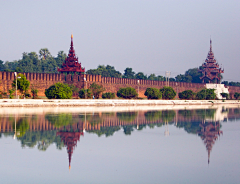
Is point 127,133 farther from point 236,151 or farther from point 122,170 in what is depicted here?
point 122,170

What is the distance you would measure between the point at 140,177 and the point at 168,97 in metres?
50.7

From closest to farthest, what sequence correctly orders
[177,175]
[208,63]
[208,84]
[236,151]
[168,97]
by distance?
[177,175] → [236,151] → [168,97] → [208,84] → [208,63]

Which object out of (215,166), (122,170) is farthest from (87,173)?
(215,166)

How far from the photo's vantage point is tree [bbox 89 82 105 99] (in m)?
53.1

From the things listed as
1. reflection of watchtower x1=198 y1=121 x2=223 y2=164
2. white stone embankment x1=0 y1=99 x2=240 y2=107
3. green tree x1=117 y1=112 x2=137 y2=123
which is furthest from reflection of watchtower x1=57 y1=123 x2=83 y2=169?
white stone embankment x1=0 y1=99 x2=240 y2=107

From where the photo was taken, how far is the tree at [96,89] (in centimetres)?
5306

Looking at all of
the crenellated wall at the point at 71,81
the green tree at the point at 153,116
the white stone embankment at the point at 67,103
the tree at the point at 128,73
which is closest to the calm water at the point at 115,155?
the green tree at the point at 153,116

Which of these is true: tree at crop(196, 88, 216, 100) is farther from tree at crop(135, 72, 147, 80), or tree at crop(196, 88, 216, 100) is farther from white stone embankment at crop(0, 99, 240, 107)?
tree at crop(135, 72, 147, 80)

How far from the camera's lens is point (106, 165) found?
31.0 feet

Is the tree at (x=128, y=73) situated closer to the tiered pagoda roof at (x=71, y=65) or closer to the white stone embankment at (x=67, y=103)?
the tiered pagoda roof at (x=71, y=65)

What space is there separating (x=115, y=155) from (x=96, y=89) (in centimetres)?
4309

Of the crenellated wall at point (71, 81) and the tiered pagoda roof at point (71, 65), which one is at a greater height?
the tiered pagoda roof at point (71, 65)

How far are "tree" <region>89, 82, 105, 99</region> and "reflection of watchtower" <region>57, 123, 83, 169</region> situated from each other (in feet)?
119

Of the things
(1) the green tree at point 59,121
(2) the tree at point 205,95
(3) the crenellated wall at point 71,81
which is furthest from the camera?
(2) the tree at point 205,95
